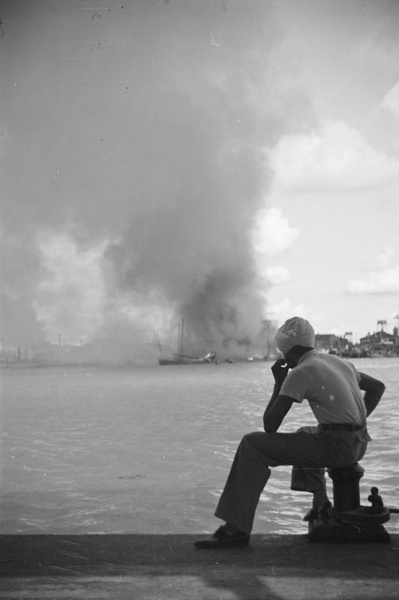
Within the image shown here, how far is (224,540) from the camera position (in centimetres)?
463

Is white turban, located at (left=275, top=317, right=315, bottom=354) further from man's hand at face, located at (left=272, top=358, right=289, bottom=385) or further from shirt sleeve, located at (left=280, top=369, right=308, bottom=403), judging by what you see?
shirt sleeve, located at (left=280, top=369, right=308, bottom=403)

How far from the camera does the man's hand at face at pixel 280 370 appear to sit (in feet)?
16.8

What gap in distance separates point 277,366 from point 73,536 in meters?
1.74

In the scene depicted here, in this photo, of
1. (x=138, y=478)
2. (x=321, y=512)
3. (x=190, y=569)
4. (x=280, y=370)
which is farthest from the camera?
(x=138, y=478)

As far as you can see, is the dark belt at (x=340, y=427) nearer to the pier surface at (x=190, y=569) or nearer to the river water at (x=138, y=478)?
the pier surface at (x=190, y=569)

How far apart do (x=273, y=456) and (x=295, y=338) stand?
0.77 meters

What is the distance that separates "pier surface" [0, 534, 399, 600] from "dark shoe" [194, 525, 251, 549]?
0.06m

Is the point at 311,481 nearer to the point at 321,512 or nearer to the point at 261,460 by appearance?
the point at 321,512

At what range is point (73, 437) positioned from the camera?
17719mm

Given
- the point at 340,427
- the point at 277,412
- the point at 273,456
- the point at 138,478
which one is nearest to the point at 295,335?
the point at 277,412

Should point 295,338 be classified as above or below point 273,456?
above

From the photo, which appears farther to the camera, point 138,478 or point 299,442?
point 138,478

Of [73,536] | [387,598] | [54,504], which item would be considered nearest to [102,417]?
[54,504]

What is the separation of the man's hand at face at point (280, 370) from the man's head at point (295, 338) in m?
0.10
